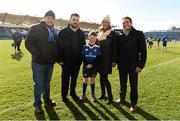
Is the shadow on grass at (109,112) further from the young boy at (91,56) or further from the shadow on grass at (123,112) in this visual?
the young boy at (91,56)

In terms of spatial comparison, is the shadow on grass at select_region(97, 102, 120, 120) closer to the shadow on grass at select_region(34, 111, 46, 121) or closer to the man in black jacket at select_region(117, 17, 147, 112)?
the man in black jacket at select_region(117, 17, 147, 112)

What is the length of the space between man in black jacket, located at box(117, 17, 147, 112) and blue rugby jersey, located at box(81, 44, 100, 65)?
57 centimetres

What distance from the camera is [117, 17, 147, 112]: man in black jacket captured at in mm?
7602

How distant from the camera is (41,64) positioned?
7.40 meters

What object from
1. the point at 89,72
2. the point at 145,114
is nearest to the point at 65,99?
the point at 89,72

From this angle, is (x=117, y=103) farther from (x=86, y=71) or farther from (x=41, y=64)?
(x=41, y=64)

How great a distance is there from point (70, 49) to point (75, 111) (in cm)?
160

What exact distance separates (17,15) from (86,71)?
4354 inches

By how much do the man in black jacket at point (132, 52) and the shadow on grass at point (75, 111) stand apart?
1.22m

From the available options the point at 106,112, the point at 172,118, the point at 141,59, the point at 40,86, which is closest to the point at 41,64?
the point at 40,86

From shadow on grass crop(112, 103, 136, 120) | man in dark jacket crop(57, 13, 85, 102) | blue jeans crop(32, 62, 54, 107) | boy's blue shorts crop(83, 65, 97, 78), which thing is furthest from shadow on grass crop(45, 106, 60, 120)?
shadow on grass crop(112, 103, 136, 120)

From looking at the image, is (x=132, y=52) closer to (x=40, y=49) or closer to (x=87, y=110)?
(x=87, y=110)

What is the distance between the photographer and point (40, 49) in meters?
7.35

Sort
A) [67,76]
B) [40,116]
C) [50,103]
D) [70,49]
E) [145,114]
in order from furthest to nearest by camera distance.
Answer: [67,76]
[70,49]
[50,103]
[145,114]
[40,116]
